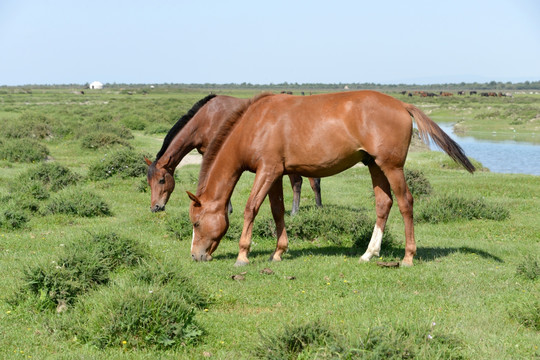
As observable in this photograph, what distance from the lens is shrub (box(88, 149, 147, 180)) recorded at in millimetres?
16844

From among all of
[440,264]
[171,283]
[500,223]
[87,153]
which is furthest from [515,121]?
[171,283]

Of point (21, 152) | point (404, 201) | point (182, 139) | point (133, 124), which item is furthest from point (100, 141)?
point (404, 201)

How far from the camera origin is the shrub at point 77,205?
38.9 feet

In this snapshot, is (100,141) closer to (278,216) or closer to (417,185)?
(417,185)

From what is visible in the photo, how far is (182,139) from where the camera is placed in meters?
10.5

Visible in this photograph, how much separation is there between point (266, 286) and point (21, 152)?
1690cm

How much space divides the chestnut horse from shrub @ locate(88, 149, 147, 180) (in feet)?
21.2

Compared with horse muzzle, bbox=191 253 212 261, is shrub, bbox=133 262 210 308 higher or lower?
higher

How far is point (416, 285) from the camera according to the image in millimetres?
7156

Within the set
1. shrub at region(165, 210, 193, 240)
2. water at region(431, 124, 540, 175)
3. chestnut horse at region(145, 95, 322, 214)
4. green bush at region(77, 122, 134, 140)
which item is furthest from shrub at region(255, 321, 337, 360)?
green bush at region(77, 122, 134, 140)

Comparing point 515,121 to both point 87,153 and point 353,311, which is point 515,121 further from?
point 353,311

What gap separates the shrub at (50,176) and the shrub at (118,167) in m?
1.26

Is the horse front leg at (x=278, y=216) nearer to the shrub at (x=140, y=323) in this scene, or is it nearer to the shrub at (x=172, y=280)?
the shrub at (x=172, y=280)

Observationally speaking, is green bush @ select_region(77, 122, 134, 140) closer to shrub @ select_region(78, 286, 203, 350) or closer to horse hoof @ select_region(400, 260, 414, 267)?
horse hoof @ select_region(400, 260, 414, 267)
